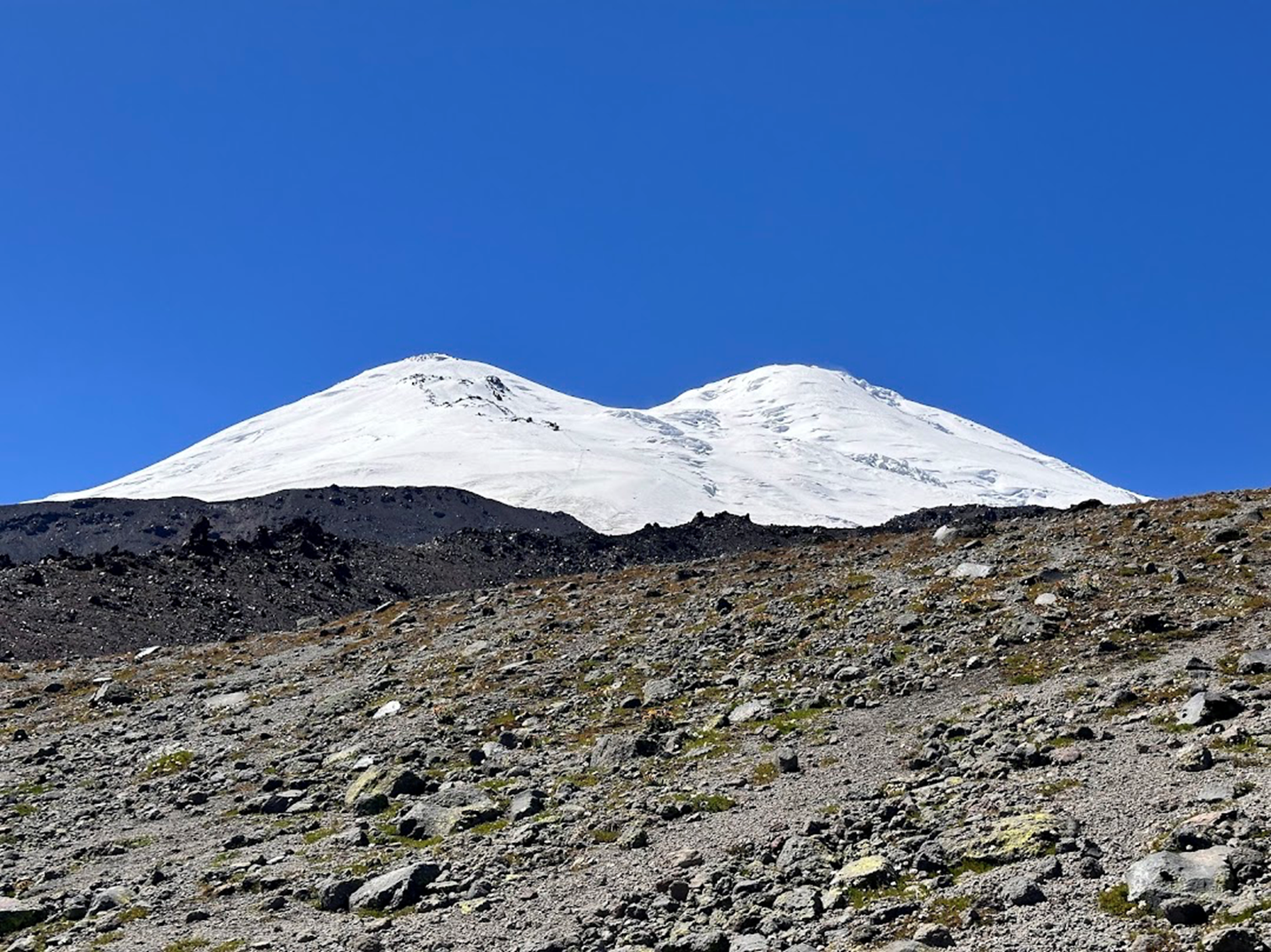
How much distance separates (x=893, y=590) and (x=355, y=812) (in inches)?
808

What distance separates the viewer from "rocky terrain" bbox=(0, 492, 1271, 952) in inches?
581

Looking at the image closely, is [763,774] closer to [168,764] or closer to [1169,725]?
[1169,725]

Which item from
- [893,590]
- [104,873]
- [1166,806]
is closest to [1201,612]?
[893,590]

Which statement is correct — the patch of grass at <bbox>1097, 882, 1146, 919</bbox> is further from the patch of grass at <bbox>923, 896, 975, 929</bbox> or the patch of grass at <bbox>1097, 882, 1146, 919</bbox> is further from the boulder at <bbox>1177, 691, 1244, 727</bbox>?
the boulder at <bbox>1177, 691, 1244, 727</bbox>

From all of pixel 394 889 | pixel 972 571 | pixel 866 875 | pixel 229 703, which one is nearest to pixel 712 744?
pixel 394 889

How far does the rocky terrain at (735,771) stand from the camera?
1475cm

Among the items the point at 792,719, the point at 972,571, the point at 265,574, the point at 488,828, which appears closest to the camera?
the point at 488,828

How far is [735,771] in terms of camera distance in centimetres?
2325

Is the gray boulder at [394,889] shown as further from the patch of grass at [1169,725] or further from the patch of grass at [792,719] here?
the patch of grass at [1169,725]

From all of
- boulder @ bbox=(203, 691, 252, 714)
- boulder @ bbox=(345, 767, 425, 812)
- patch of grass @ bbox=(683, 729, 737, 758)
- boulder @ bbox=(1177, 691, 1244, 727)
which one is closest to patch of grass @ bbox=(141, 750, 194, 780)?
boulder @ bbox=(203, 691, 252, 714)

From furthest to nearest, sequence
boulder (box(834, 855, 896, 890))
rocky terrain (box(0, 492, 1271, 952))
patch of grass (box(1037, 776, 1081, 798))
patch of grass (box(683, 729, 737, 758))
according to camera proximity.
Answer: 1. patch of grass (box(683, 729, 737, 758))
2. patch of grass (box(1037, 776, 1081, 798))
3. boulder (box(834, 855, 896, 890))
4. rocky terrain (box(0, 492, 1271, 952))

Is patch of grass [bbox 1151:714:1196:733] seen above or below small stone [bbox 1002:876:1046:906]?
above

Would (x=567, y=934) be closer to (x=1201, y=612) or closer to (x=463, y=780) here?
(x=463, y=780)

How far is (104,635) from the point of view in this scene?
218ft
